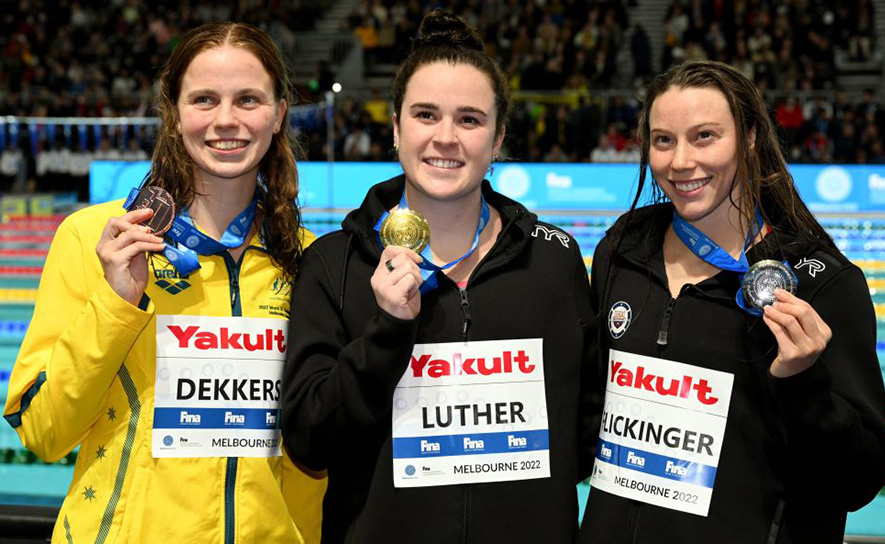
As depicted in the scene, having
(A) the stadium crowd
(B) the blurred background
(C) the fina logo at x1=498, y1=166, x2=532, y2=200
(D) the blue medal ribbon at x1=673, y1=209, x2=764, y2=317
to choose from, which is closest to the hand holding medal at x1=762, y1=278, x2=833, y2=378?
(D) the blue medal ribbon at x1=673, y1=209, x2=764, y2=317

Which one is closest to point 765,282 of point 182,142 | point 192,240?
point 192,240

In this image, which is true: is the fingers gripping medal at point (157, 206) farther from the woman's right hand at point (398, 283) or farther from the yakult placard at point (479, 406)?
the yakult placard at point (479, 406)

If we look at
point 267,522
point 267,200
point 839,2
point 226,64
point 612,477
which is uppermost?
point 839,2

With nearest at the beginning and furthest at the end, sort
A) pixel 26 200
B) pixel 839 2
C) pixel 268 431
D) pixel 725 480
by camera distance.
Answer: pixel 725 480 → pixel 268 431 → pixel 26 200 → pixel 839 2

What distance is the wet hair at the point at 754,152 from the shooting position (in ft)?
7.18

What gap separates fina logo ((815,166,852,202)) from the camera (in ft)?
44.4

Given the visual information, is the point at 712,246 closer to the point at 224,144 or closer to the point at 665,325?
the point at 665,325

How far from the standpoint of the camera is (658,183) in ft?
7.68

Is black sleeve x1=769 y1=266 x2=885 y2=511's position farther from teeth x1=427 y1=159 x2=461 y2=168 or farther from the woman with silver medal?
teeth x1=427 y1=159 x2=461 y2=168

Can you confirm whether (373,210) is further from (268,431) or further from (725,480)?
(725,480)

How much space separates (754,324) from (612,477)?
48cm

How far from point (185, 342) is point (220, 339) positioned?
3.2 inches

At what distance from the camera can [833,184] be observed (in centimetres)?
1356

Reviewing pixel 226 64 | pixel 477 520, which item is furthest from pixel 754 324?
pixel 226 64
